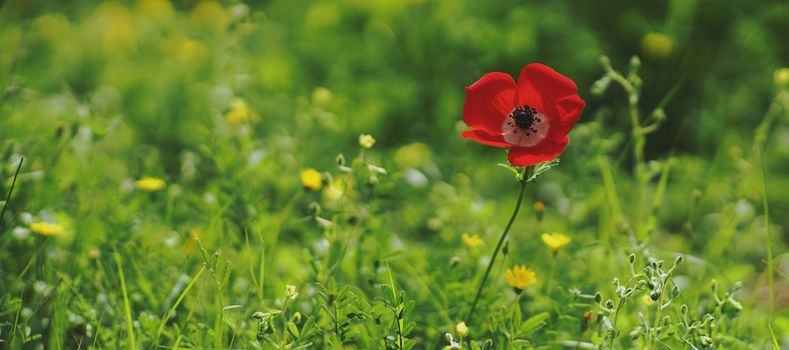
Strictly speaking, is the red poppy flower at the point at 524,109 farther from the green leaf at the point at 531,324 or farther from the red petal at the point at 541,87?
the green leaf at the point at 531,324

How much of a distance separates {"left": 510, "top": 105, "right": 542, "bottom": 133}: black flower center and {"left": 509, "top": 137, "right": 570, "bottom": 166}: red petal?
71mm

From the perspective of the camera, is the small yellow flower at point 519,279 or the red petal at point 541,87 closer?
the red petal at point 541,87

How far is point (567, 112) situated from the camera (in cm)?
136

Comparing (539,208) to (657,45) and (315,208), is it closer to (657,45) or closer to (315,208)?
(315,208)

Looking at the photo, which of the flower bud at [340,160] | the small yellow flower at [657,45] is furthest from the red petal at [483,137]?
the small yellow flower at [657,45]

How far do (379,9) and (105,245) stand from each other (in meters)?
1.62

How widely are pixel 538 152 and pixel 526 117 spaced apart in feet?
0.43

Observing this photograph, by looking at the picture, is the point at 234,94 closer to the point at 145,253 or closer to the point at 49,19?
the point at 145,253

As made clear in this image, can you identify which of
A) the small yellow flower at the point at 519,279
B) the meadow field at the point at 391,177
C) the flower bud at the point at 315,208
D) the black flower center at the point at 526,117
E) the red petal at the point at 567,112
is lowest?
the meadow field at the point at 391,177

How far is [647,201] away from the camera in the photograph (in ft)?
8.46

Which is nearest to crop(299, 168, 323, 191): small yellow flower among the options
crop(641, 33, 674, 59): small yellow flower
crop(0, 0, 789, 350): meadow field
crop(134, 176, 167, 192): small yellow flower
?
crop(0, 0, 789, 350): meadow field

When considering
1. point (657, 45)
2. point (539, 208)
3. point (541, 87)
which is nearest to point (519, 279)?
point (539, 208)

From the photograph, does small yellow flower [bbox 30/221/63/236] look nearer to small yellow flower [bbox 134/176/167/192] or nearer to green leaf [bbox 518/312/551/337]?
small yellow flower [bbox 134/176/167/192]

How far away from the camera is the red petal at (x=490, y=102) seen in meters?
1.43
